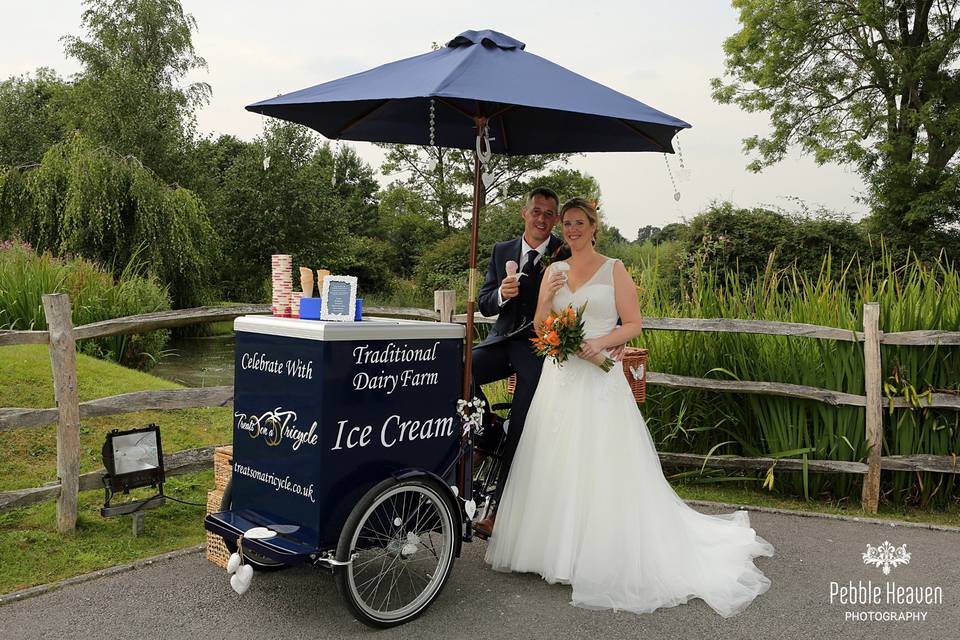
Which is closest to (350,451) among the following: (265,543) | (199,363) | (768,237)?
(265,543)

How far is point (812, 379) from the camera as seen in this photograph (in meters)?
5.54

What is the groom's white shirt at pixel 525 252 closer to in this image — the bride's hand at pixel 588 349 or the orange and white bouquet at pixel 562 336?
the orange and white bouquet at pixel 562 336

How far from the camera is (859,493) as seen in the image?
5.54 m

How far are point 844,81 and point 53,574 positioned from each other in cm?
2068

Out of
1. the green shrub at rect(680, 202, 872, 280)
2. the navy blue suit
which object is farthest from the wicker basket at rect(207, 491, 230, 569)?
the green shrub at rect(680, 202, 872, 280)

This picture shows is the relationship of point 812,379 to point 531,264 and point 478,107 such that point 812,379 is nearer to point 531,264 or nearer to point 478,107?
point 531,264

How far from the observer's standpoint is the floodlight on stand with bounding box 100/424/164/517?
4.38 m

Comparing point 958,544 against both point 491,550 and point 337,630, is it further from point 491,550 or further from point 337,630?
point 337,630

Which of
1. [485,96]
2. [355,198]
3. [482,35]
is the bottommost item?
[485,96]

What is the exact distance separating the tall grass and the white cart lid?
2867 millimetres

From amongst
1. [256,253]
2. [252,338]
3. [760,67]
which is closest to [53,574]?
[252,338]

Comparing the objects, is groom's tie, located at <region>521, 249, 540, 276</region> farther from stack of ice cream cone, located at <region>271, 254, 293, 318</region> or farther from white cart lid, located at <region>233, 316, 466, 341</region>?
stack of ice cream cone, located at <region>271, 254, 293, 318</region>

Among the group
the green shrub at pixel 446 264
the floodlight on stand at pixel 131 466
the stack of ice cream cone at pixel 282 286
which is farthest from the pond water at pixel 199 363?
the green shrub at pixel 446 264

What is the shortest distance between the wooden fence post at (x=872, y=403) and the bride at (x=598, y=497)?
5.14 ft
